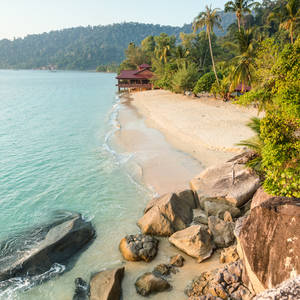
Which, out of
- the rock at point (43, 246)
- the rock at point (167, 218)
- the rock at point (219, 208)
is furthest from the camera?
the rock at point (219, 208)

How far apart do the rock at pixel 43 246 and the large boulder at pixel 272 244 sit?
Result: 6.25 meters

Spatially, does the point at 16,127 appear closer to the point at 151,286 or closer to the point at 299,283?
the point at 151,286

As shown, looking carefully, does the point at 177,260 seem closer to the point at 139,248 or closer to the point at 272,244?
the point at 139,248

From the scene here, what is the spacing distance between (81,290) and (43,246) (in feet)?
8.14

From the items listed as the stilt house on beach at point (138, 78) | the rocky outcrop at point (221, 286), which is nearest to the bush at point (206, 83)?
the stilt house on beach at point (138, 78)

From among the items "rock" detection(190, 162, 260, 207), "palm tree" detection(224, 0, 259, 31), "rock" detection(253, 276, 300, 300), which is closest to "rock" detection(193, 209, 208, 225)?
"rock" detection(190, 162, 260, 207)

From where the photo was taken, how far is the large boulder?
4.90 metres

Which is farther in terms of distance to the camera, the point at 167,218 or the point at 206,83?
the point at 206,83

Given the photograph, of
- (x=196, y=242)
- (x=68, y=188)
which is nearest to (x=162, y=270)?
(x=196, y=242)

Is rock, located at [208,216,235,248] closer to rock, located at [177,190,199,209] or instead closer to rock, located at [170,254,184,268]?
rock, located at [170,254,184,268]

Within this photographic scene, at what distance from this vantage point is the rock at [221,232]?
8359 mm

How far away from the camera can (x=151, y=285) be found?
273 inches

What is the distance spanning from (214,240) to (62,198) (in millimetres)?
8523

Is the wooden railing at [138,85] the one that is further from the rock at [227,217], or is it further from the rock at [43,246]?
the rock at [227,217]
